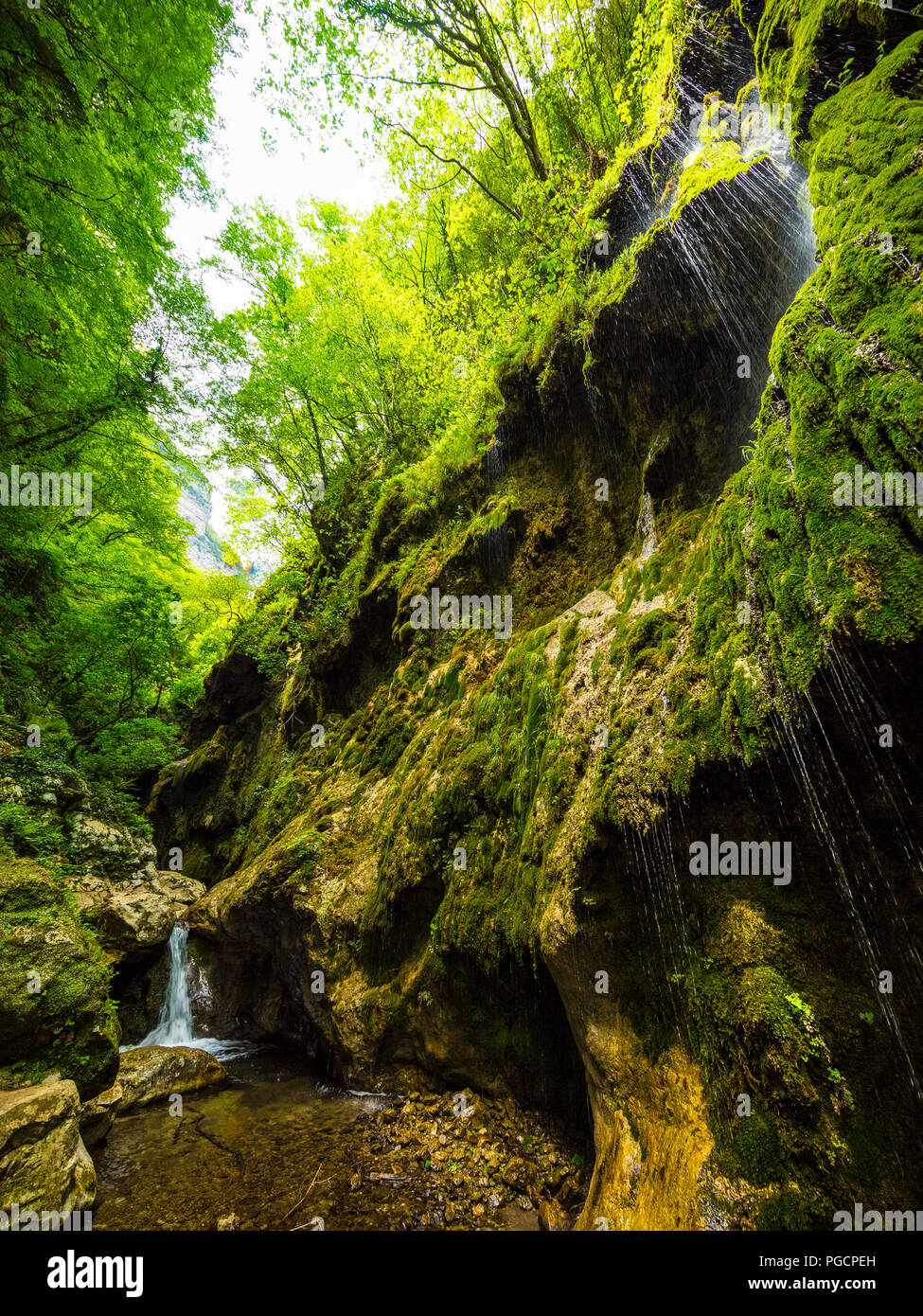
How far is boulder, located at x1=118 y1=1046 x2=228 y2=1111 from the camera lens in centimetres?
717

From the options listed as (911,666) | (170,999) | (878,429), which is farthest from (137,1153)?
(878,429)

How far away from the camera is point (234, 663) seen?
1975 cm

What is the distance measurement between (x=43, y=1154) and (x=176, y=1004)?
8580mm

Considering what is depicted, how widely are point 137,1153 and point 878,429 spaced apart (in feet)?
32.4

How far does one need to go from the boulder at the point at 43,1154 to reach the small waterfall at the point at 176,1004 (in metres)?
7.60

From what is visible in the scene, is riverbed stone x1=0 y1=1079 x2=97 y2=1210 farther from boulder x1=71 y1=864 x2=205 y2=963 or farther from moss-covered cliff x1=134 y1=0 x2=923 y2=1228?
boulder x1=71 y1=864 x2=205 y2=963

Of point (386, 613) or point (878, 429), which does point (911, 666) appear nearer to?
point (878, 429)

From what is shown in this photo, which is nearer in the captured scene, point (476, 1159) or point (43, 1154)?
point (43, 1154)

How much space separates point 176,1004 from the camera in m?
11.1

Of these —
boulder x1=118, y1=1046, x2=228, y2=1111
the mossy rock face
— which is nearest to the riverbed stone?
the mossy rock face

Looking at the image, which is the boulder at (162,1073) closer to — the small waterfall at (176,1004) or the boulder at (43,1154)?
the small waterfall at (176,1004)

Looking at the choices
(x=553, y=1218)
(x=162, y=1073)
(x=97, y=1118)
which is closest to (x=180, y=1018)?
(x=162, y=1073)

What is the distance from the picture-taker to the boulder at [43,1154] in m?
3.82

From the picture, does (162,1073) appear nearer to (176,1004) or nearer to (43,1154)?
(176,1004)
